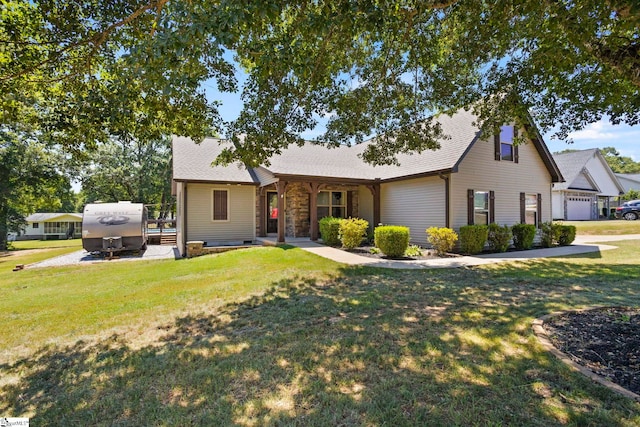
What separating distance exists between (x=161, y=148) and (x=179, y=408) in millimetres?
35565

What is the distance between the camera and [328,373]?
9.74ft

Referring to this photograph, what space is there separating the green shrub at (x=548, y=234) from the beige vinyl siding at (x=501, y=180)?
1.00m

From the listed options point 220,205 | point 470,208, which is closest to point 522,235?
point 470,208

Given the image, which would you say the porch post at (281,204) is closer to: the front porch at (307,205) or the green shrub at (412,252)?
the front porch at (307,205)

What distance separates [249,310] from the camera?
5.21 m

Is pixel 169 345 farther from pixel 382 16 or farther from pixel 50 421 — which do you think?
pixel 382 16

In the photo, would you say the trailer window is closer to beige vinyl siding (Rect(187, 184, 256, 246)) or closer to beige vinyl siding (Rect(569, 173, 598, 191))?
beige vinyl siding (Rect(187, 184, 256, 246))

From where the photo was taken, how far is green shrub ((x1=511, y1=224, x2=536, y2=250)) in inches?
489

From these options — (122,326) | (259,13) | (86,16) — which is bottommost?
(122,326)

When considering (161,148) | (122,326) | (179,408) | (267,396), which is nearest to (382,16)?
(267,396)

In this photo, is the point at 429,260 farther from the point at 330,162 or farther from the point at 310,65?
the point at 330,162

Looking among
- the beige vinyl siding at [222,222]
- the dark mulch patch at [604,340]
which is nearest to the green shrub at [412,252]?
the dark mulch patch at [604,340]

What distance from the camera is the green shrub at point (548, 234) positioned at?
13.2m

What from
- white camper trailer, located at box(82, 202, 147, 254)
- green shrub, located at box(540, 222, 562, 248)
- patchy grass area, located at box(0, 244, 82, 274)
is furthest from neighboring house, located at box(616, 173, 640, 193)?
patchy grass area, located at box(0, 244, 82, 274)
